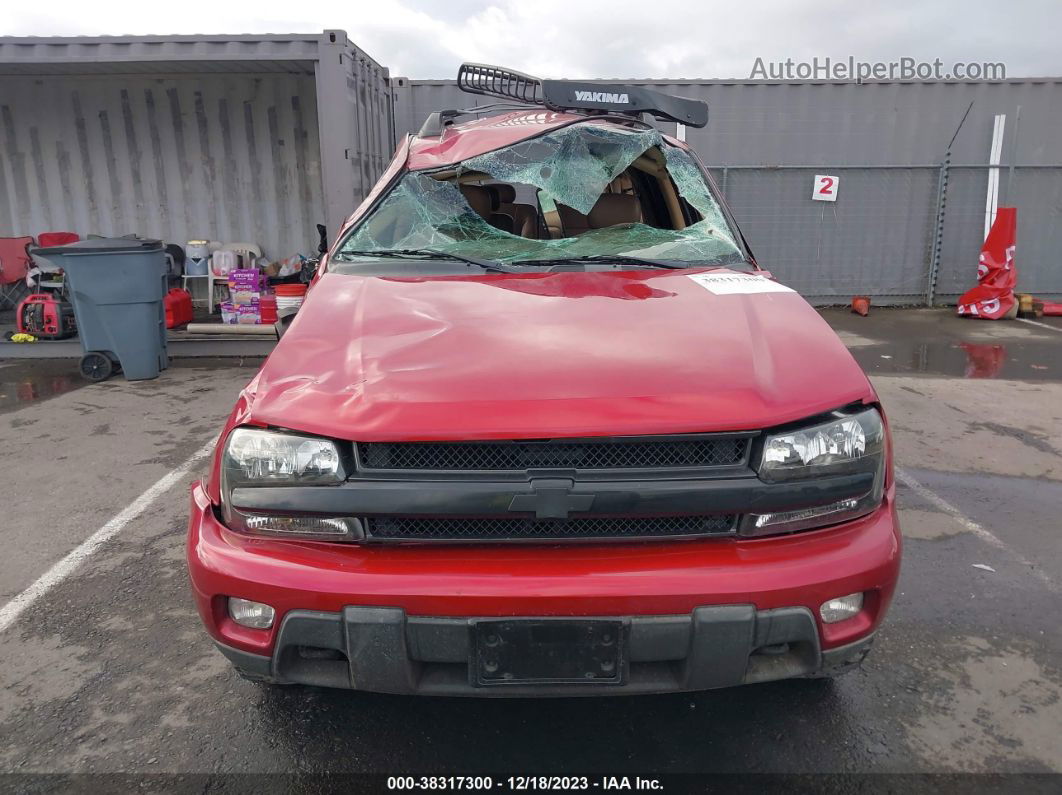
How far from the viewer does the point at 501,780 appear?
7.34 feet

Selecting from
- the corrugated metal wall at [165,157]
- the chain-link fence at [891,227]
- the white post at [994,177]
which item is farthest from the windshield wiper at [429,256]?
the white post at [994,177]

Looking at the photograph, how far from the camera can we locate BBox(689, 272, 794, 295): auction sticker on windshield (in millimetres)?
2648

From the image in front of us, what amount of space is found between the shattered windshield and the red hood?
0.52 metres

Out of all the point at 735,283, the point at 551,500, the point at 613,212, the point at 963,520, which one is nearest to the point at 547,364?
the point at 551,500

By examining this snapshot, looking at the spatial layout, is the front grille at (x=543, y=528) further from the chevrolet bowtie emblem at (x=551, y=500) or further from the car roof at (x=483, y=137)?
the car roof at (x=483, y=137)

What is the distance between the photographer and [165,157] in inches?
425

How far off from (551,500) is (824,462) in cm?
73

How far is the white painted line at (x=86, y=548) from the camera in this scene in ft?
10.6

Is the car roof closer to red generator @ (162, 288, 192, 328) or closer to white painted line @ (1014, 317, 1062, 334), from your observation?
red generator @ (162, 288, 192, 328)

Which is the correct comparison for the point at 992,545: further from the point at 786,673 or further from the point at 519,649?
the point at 519,649

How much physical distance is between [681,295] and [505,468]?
3.32 ft

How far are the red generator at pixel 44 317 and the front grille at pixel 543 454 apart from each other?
772 centimetres

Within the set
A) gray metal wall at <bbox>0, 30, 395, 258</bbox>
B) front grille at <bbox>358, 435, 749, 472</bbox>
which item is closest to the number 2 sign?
gray metal wall at <bbox>0, 30, 395, 258</bbox>

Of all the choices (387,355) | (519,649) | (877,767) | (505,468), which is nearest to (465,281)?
(387,355)
